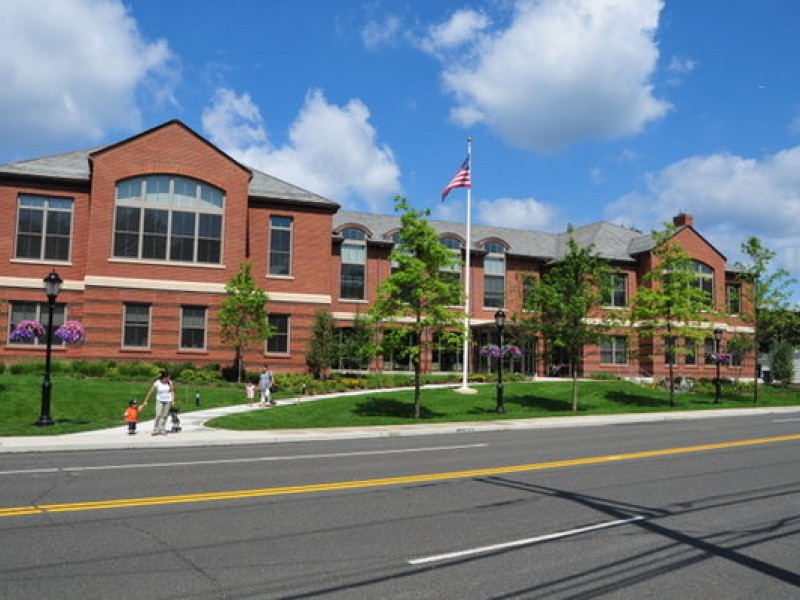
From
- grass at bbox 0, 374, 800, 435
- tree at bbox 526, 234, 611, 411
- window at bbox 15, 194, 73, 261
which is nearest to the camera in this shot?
grass at bbox 0, 374, 800, 435

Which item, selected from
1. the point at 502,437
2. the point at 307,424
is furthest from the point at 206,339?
the point at 502,437

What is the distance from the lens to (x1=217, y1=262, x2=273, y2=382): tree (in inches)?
1176

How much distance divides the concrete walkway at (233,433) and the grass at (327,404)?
958mm

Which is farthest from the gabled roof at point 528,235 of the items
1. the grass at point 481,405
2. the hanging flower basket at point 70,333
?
the hanging flower basket at point 70,333

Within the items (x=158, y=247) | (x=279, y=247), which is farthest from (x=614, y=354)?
(x=158, y=247)

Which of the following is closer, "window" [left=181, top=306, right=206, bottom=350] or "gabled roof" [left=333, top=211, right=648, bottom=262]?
"window" [left=181, top=306, right=206, bottom=350]

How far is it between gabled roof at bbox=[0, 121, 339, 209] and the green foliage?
34070 mm

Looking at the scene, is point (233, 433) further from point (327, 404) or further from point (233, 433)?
point (327, 404)

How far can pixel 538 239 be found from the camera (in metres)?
48.5

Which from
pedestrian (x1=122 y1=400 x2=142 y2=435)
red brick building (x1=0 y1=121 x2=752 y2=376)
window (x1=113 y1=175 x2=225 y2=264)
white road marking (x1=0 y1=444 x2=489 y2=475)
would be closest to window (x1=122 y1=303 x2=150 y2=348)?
red brick building (x1=0 y1=121 x2=752 y2=376)

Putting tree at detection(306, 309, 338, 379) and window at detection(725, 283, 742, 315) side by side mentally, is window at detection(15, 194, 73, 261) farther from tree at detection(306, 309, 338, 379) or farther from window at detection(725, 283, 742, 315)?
window at detection(725, 283, 742, 315)

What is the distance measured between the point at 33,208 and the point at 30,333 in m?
12.4

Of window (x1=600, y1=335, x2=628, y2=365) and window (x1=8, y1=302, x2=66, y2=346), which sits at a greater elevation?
window (x1=8, y1=302, x2=66, y2=346)

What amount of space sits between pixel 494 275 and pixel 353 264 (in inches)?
A: 384
